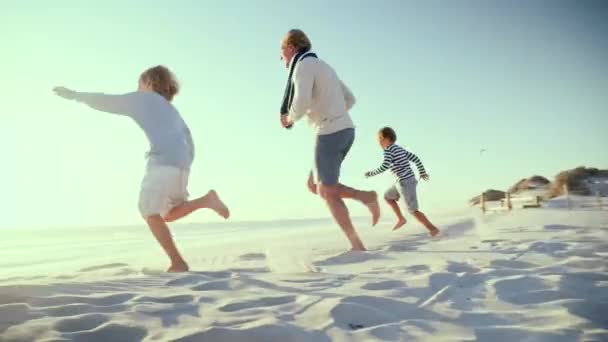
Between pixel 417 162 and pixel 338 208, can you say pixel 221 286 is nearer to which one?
pixel 338 208


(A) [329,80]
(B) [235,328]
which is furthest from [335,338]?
(A) [329,80]

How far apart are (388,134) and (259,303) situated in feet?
14.7

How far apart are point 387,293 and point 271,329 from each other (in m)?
0.79

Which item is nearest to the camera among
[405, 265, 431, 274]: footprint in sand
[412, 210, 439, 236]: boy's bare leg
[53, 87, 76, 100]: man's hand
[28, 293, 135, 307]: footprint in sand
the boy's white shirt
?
[28, 293, 135, 307]: footprint in sand

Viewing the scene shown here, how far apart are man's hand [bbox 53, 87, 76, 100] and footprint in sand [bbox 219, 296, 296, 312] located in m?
2.27

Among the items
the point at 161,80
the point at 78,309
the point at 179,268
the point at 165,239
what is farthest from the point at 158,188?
the point at 78,309

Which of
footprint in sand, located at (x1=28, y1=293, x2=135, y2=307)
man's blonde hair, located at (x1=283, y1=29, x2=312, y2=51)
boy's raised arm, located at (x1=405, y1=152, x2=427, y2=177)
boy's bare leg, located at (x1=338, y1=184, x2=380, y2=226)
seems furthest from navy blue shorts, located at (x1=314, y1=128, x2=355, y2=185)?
footprint in sand, located at (x1=28, y1=293, x2=135, y2=307)

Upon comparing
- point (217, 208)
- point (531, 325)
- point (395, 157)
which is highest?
point (395, 157)

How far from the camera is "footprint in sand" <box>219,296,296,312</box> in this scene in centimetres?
197

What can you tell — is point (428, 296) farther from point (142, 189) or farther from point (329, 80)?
point (329, 80)

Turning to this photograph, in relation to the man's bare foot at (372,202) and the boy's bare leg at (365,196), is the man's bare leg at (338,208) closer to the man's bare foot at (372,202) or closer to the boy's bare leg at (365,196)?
the boy's bare leg at (365,196)

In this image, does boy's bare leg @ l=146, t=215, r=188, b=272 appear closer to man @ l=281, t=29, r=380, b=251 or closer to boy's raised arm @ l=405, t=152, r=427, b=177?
man @ l=281, t=29, r=380, b=251

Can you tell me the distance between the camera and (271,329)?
1.60 m

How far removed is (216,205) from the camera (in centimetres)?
357
